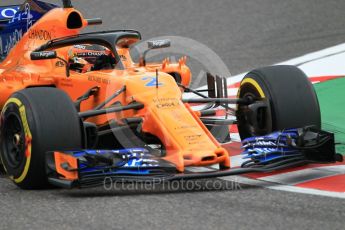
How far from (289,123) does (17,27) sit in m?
3.61

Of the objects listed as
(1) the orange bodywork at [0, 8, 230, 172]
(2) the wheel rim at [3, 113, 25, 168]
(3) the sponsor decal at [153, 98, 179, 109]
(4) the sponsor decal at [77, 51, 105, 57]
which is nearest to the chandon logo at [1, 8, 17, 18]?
(1) the orange bodywork at [0, 8, 230, 172]

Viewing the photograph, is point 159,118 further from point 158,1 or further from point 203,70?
point 158,1

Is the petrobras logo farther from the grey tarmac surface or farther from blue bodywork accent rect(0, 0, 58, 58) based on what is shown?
the grey tarmac surface

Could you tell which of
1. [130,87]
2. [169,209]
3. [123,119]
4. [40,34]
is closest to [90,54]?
[40,34]

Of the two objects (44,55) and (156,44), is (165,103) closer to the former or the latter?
(156,44)

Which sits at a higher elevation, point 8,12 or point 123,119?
point 8,12

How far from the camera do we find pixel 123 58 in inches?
322

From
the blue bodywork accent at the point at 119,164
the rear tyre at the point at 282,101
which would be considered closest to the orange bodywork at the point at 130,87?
the blue bodywork accent at the point at 119,164

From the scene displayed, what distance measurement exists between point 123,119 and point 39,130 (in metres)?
0.78

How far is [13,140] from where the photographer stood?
6.88 m

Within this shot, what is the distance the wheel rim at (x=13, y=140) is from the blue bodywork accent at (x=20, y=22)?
99.5 inches

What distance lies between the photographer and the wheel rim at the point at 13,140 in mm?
6693

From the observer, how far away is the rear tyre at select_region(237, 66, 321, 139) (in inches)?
281

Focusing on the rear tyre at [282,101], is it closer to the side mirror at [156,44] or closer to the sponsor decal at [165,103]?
the sponsor decal at [165,103]
